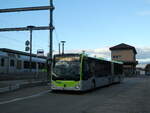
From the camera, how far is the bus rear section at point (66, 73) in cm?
1852

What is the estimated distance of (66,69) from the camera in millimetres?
18938

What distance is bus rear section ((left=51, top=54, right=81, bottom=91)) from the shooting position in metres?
18.5

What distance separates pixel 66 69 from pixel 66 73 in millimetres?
299

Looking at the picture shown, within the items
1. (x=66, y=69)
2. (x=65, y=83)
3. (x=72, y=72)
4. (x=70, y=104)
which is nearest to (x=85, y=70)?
(x=72, y=72)

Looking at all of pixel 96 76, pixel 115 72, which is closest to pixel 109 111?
pixel 96 76

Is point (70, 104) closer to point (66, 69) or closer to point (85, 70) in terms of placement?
point (66, 69)

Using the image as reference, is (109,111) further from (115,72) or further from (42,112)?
(115,72)

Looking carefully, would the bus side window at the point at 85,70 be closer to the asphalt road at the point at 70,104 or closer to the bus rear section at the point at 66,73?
the bus rear section at the point at 66,73

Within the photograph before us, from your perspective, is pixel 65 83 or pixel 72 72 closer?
pixel 65 83

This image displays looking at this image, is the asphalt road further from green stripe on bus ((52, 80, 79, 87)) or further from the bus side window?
the bus side window

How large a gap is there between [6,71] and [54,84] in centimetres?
1847

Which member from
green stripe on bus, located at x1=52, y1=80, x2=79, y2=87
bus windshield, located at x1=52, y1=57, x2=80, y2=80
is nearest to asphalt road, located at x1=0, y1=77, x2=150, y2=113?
green stripe on bus, located at x1=52, y1=80, x2=79, y2=87

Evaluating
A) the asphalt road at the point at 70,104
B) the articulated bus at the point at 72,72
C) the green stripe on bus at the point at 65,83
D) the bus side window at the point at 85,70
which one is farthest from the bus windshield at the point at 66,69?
the asphalt road at the point at 70,104

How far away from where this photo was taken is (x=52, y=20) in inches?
1098
